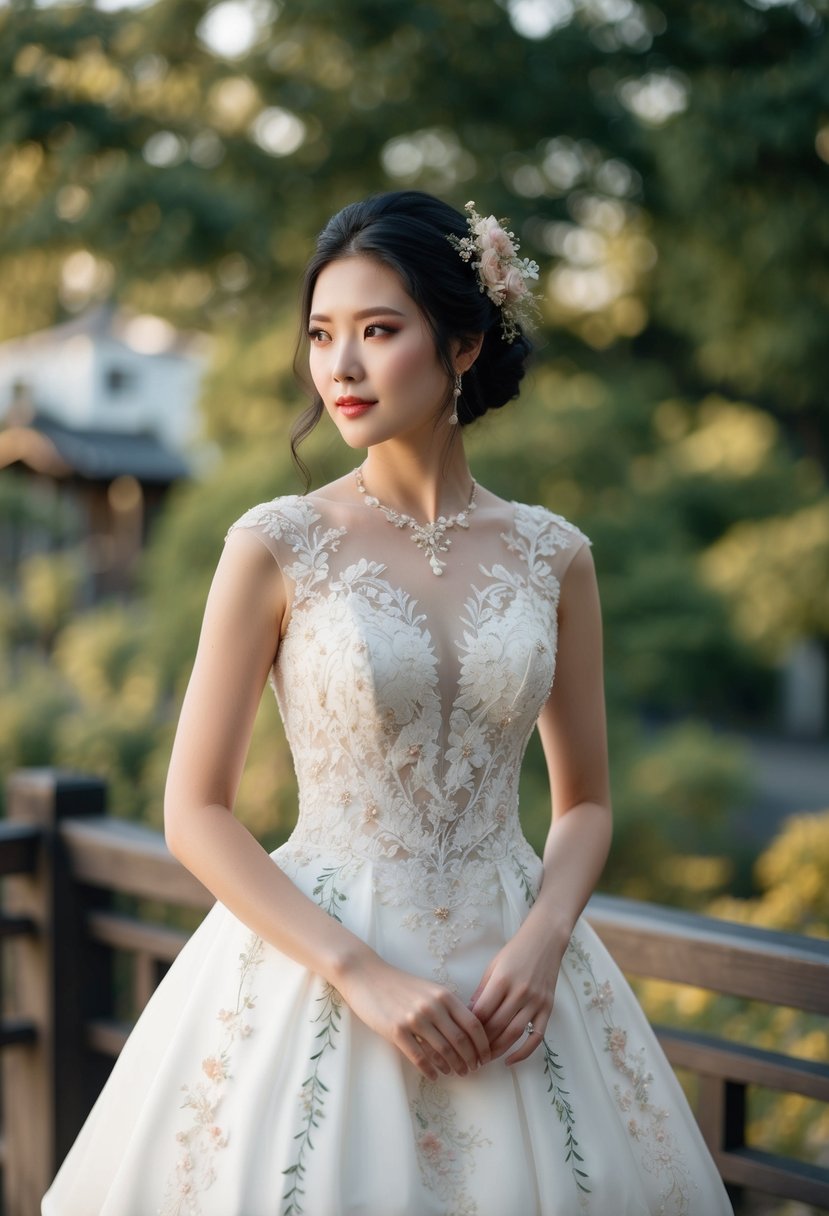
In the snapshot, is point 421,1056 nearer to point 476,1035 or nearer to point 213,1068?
point 476,1035

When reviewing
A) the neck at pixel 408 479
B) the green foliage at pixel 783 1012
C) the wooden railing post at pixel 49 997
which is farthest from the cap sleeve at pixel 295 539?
the green foliage at pixel 783 1012

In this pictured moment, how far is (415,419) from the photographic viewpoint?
1751mm

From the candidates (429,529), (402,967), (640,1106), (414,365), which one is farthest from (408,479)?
(640,1106)

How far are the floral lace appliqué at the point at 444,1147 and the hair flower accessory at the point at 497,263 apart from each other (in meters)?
1.03

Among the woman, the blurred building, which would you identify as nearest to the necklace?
the woman

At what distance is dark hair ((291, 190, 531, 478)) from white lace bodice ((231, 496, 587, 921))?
0.68 feet

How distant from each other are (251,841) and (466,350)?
72 centimetres

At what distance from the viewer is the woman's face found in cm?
170

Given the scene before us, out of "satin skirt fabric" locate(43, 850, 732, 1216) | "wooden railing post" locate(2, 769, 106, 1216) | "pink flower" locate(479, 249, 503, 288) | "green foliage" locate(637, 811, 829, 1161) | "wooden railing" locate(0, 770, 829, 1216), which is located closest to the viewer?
"satin skirt fabric" locate(43, 850, 732, 1216)

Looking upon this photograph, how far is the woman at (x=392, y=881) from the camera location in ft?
5.07

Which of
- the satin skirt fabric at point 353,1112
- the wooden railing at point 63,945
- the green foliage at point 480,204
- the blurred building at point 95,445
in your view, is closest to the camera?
the satin skirt fabric at point 353,1112

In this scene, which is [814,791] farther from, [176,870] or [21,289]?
[176,870]

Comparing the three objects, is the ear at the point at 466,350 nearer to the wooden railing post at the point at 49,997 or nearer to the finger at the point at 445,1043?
the finger at the point at 445,1043

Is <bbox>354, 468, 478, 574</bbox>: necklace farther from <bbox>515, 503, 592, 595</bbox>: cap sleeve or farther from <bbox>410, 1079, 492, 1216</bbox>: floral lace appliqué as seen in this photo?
<bbox>410, 1079, 492, 1216</bbox>: floral lace appliqué
